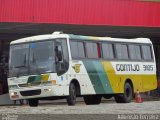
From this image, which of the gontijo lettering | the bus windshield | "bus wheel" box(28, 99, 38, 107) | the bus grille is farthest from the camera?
the gontijo lettering

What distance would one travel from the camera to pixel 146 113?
10469 millimetres

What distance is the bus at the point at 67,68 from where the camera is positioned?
2169 cm

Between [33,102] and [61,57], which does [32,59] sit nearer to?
[61,57]

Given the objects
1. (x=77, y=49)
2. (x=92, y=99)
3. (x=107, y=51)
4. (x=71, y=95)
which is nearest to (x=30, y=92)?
(x=71, y=95)

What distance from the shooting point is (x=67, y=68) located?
2192cm

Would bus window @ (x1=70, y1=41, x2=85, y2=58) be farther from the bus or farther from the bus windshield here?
the bus windshield

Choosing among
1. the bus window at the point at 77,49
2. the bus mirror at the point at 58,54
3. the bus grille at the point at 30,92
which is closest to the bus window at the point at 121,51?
the bus window at the point at 77,49

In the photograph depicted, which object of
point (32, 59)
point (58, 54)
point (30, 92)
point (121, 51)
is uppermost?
point (121, 51)

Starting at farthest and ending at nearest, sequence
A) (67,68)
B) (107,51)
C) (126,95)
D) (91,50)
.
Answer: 1. (126,95)
2. (107,51)
3. (91,50)
4. (67,68)

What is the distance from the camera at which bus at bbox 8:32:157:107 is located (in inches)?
854

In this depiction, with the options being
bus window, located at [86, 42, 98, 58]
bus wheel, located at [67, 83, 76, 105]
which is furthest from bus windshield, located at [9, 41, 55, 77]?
bus window, located at [86, 42, 98, 58]

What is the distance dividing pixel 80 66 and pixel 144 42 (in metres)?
6.46

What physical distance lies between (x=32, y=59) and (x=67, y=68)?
1390 mm

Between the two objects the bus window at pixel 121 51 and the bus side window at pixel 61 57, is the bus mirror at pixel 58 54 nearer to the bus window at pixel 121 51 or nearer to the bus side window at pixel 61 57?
the bus side window at pixel 61 57
